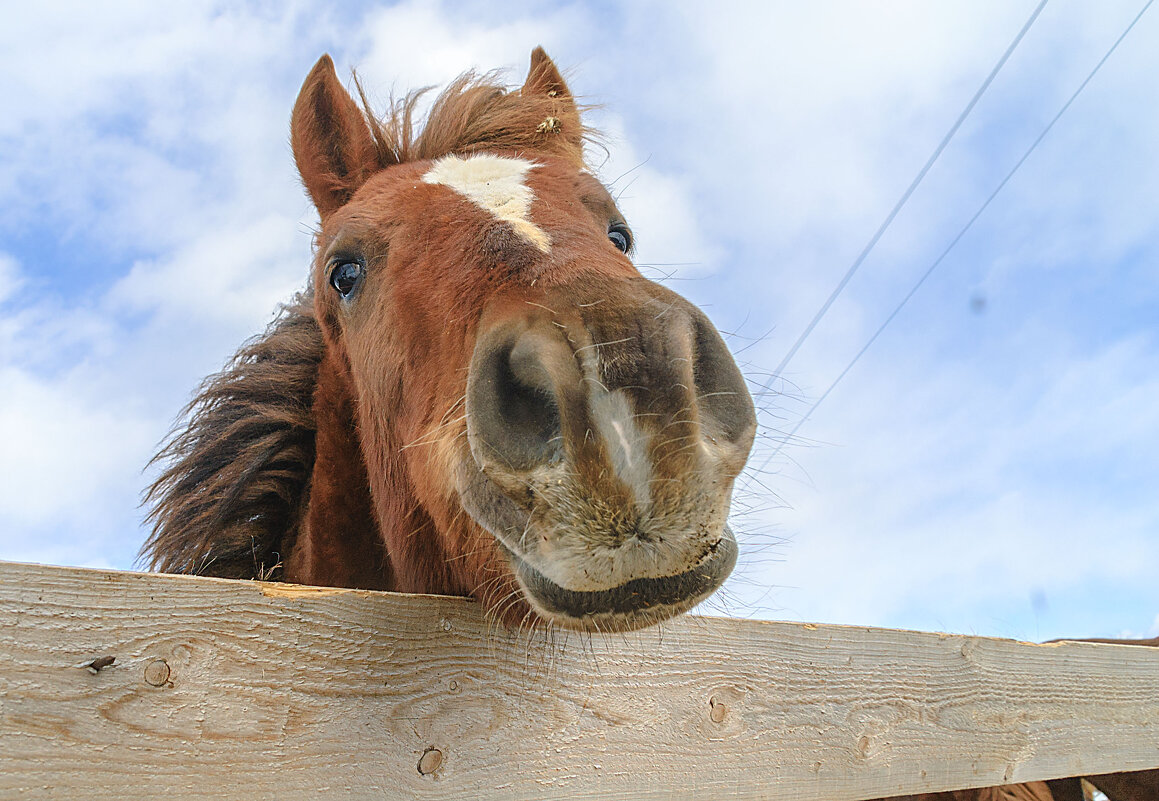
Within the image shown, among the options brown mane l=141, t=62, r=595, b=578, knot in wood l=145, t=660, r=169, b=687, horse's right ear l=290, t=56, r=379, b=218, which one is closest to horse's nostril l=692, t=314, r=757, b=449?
knot in wood l=145, t=660, r=169, b=687

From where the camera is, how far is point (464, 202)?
197 centimetres

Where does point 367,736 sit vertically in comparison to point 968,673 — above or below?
below

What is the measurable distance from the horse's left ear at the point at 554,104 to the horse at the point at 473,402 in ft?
0.04

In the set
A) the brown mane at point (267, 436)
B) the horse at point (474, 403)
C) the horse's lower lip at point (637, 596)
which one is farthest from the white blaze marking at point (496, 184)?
the horse's lower lip at point (637, 596)

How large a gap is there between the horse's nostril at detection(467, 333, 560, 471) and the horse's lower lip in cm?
23

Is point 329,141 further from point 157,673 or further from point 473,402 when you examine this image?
point 157,673

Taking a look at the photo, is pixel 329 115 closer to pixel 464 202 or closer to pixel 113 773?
pixel 464 202

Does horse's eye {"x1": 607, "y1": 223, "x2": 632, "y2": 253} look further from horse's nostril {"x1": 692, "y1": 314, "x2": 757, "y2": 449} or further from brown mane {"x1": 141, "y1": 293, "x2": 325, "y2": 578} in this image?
brown mane {"x1": 141, "y1": 293, "x2": 325, "y2": 578}

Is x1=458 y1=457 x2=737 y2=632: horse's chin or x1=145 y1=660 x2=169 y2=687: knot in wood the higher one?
x1=458 y1=457 x2=737 y2=632: horse's chin

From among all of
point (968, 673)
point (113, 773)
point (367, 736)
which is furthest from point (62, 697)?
point (968, 673)

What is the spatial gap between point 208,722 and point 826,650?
1.55m

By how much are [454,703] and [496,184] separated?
137 cm

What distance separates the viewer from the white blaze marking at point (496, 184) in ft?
5.74

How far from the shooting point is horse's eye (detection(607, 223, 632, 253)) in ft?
7.82
